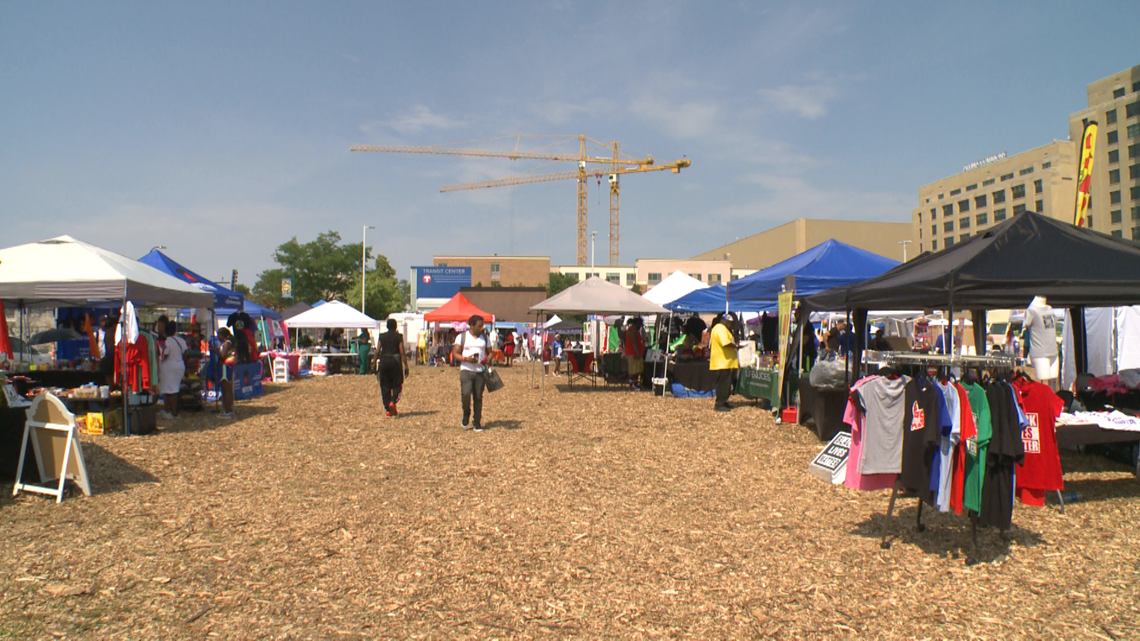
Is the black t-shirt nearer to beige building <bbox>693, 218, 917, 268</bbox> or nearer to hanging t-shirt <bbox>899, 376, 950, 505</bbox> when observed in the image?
hanging t-shirt <bbox>899, 376, 950, 505</bbox>

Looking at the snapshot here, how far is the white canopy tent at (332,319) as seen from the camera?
2242 centimetres

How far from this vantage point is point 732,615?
3.68 meters

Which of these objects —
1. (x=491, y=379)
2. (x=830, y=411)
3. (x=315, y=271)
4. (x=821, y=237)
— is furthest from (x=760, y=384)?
(x=821, y=237)

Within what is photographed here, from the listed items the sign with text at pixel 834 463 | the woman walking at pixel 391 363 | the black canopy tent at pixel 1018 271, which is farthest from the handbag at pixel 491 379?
the black canopy tent at pixel 1018 271

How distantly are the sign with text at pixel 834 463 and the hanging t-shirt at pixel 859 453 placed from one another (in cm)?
106

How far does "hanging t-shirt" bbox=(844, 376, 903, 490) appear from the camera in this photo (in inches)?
182

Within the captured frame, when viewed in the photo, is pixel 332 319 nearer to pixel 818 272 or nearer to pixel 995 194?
pixel 818 272

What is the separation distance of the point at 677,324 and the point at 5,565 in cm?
1519

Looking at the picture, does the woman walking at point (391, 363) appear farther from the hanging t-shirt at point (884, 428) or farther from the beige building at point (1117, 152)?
the beige building at point (1117, 152)

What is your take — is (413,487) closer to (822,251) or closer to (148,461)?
(148,461)

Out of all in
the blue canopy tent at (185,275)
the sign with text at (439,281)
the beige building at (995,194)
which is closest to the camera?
the blue canopy tent at (185,275)

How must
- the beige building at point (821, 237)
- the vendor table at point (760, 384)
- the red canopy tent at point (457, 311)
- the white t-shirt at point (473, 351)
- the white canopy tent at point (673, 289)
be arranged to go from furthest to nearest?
the beige building at point (821, 237) < the red canopy tent at point (457, 311) < the white canopy tent at point (673, 289) < the vendor table at point (760, 384) < the white t-shirt at point (473, 351)

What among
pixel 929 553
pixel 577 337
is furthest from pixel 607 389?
pixel 577 337

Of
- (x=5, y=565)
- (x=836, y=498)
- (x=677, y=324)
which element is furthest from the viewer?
(x=677, y=324)
